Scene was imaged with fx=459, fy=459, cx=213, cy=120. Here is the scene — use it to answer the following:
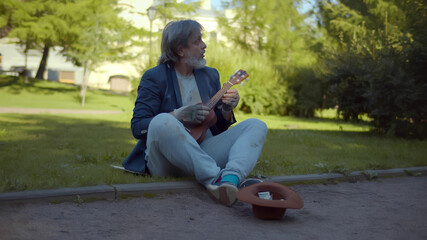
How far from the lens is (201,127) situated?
4074 mm

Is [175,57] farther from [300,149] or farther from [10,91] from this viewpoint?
[10,91]

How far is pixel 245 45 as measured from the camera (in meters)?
26.9

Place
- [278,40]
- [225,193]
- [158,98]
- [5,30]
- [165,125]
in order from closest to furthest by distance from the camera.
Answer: [225,193] < [165,125] < [158,98] < [5,30] < [278,40]

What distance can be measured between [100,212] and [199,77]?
161cm

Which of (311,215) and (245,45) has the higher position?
(245,45)

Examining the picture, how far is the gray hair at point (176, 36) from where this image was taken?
407cm

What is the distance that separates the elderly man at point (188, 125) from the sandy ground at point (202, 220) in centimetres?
29

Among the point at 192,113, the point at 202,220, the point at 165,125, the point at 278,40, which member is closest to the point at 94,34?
the point at 278,40

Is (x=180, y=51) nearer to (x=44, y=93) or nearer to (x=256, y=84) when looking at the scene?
(x=256, y=84)

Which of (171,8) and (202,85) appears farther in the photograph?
(171,8)

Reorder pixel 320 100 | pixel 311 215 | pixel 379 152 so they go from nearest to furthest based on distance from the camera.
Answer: pixel 311 215
pixel 379 152
pixel 320 100

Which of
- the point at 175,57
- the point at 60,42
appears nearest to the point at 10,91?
the point at 60,42

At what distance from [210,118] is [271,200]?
1.17 m

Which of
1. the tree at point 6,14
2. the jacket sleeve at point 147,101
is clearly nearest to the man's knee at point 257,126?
the jacket sleeve at point 147,101
